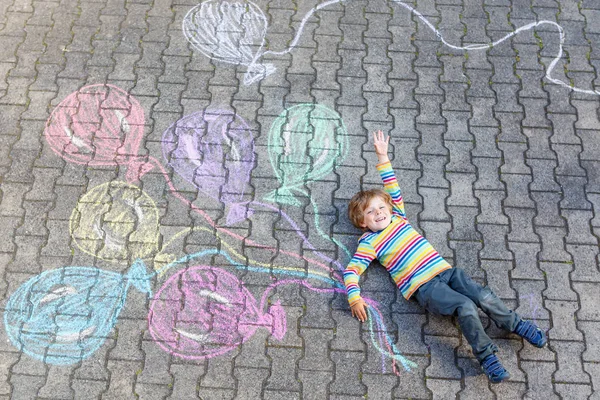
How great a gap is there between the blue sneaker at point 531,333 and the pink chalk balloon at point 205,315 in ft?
4.91

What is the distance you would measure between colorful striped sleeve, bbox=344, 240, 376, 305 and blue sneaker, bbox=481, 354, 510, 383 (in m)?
0.88

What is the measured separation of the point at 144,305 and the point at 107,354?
0.38 meters

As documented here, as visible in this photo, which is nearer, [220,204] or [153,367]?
[153,367]

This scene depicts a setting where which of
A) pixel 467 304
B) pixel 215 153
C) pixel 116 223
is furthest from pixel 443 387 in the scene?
pixel 116 223

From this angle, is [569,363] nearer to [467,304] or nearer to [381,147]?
[467,304]

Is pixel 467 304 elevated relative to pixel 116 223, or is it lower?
elevated

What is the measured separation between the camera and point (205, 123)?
5.15 meters

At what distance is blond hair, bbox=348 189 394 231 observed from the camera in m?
4.55

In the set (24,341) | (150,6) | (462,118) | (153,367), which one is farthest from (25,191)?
(462,118)

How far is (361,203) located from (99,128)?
6.86 ft

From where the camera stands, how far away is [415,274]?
443 cm

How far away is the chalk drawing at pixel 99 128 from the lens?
4.97 m

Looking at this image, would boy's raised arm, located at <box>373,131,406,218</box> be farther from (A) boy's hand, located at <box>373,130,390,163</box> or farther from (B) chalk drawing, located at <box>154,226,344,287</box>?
(B) chalk drawing, located at <box>154,226,344,287</box>

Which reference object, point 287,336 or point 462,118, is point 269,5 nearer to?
point 462,118
